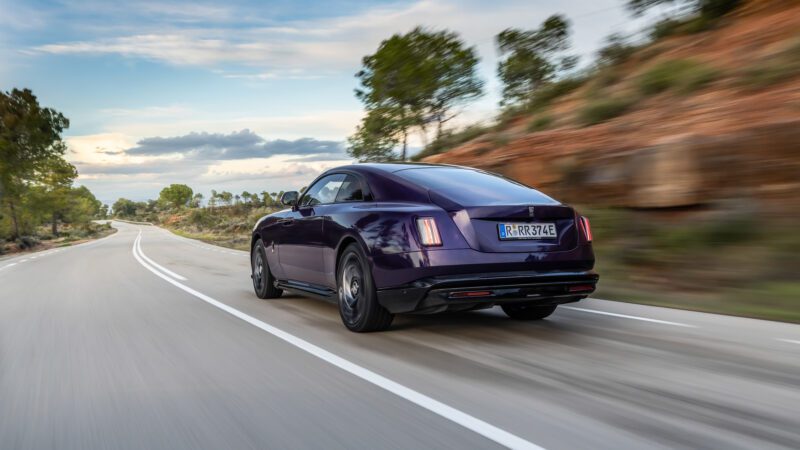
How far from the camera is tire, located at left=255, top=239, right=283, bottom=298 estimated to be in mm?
9188

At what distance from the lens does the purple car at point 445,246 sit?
5.54m

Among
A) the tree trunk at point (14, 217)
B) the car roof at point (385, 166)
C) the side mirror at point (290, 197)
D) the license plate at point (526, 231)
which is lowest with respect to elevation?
the tree trunk at point (14, 217)

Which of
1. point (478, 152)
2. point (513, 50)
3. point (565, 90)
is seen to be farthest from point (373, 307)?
point (513, 50)

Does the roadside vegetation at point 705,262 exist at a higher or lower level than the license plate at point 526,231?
lower

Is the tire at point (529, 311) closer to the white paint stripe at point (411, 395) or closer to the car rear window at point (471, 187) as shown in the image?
the car rear window at point (471, 187)

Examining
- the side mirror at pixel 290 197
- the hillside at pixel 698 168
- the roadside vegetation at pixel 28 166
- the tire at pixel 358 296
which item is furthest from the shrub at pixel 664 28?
the roadside vegetation at pixel 28 166

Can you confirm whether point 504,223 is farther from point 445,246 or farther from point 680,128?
point 680,128

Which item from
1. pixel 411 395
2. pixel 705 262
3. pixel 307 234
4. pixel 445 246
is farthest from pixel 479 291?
pixel 705 262

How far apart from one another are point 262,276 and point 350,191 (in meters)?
2.92

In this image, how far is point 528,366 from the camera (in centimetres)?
486

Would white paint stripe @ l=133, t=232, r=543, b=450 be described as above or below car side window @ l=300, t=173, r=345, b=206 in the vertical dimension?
below

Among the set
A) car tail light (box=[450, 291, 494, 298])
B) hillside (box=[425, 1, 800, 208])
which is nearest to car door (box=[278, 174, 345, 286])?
car tail light (box=[450, 291, 494, 298])

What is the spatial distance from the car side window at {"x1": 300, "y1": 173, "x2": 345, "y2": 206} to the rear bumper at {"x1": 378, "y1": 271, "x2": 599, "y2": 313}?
1.74 meters

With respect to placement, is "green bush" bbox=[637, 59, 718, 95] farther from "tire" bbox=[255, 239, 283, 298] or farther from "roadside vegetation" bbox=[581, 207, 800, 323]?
"tire" bbox=[255, 239, 283, 298]
